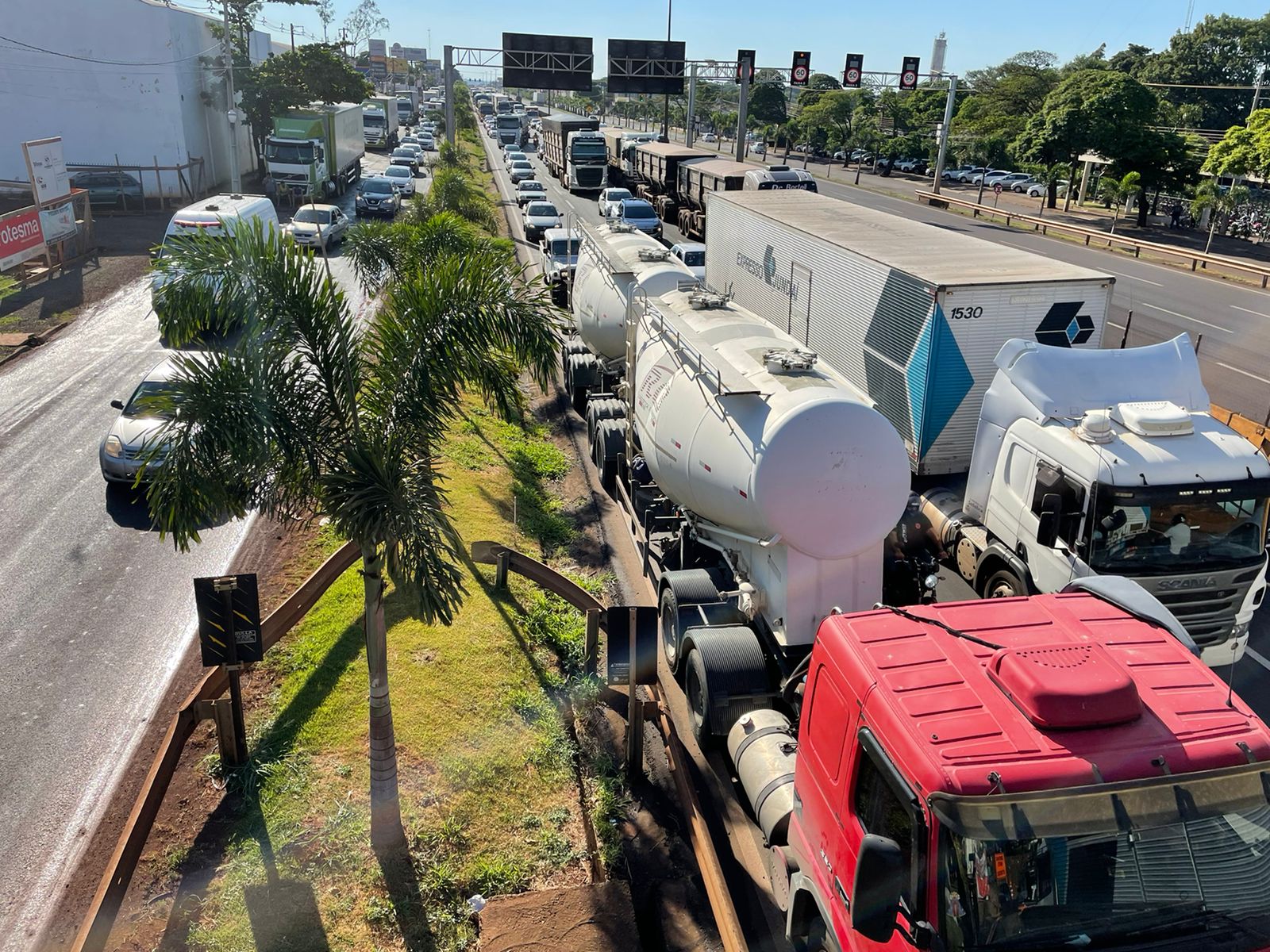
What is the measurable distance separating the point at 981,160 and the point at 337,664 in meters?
70.3

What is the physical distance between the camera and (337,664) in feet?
34.2

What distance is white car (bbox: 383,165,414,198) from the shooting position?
4478 centimetres

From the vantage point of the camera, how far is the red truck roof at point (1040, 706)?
4824mm

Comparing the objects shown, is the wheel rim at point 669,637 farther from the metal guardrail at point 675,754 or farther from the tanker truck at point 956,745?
the tanker truck at point 956,745

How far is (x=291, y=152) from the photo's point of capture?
4291 centimetres

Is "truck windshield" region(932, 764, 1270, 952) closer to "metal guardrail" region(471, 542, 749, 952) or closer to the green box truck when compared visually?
"metal guardrail" region(471, 542, 749, 952)

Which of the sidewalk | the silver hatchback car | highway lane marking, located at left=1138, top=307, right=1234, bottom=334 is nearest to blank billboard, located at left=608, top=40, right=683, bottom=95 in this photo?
the sidewalk

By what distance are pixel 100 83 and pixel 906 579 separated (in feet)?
145

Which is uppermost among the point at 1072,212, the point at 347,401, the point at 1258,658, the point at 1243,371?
the point at 347,401

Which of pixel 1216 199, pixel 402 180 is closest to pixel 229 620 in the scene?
pixel 402 180

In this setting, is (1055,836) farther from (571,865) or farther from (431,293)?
(431,293)

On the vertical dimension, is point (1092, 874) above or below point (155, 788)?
above

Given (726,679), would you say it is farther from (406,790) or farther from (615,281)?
(615,281)

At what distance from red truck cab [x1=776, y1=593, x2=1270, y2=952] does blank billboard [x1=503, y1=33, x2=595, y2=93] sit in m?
40.3
